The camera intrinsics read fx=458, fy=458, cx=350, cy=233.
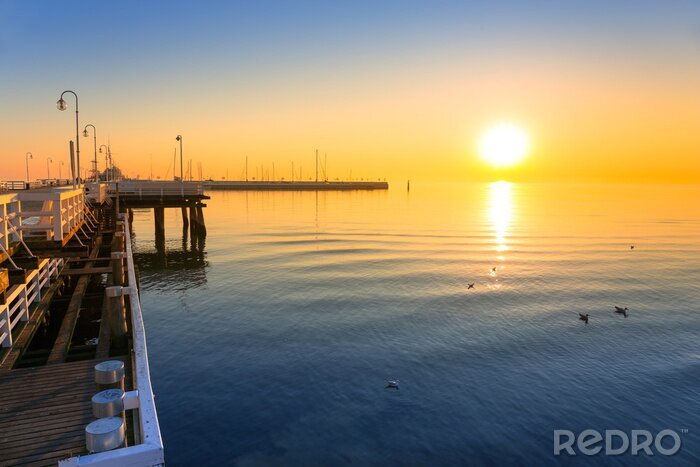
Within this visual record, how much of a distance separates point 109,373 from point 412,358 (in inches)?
564

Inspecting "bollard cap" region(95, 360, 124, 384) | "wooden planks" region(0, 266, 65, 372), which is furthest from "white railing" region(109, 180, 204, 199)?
"bollard cap" region(95, 360, 124, 384)

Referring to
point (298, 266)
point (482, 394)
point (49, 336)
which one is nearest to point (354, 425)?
point (482, 394)

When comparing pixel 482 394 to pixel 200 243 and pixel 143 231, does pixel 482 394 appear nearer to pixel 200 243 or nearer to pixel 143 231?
pixel 200 243

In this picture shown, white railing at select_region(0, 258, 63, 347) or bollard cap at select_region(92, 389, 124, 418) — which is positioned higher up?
bollard cap at select_region(92, 389, 124, 418)

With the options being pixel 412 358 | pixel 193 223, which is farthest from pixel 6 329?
pixel 193 223

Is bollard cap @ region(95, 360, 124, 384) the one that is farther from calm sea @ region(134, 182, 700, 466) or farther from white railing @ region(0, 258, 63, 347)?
calm sea @ region(134, 182, 700, 466)

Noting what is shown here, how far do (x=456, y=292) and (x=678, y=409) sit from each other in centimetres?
1631

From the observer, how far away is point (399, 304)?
1077 inches

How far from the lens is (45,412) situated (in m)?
7.16

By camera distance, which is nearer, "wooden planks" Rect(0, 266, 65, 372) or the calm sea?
"wooden planks" Rect(0, 266, 65, 372)

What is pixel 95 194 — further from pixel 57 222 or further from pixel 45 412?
pixel 45 412

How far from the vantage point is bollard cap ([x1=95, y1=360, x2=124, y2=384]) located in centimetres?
624

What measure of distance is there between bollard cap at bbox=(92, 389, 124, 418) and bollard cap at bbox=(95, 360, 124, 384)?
94cm

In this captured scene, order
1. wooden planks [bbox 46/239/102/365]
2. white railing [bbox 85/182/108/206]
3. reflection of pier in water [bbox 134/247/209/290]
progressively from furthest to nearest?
white railing [bbox 85/182/108/206] → reflection of pier in water [bbox 134/247/209/290] → wooden planks [bbox 46/239/102/365]
